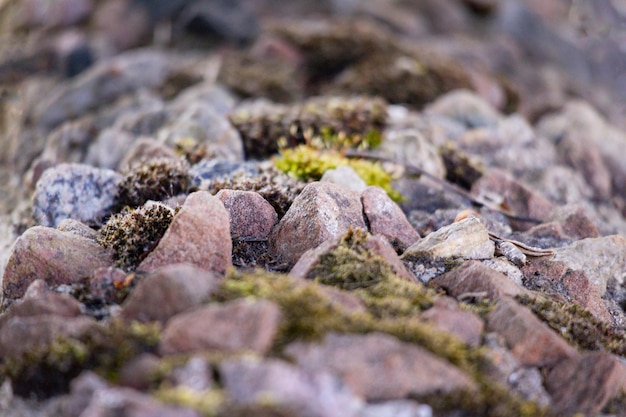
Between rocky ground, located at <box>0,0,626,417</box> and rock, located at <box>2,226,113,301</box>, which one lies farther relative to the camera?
rock, located at <box>2,226,113,301</box>

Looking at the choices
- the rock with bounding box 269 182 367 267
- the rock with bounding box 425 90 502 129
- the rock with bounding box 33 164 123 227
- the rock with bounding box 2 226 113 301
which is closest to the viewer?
the rock with bounding box 2 226 113 301

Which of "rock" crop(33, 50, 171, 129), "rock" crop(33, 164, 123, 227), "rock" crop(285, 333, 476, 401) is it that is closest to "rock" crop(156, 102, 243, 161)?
"rock" crop(33, 164, 123, 227)

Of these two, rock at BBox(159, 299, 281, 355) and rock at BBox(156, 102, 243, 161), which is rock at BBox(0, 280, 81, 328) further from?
rock at BBox(156, 102, 243, 161)

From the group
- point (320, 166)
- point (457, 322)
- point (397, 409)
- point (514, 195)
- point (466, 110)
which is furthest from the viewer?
point (466, 110)

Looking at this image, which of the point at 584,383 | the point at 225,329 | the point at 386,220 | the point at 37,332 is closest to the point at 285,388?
the point at 225,329

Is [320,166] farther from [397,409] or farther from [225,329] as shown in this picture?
[397,409]

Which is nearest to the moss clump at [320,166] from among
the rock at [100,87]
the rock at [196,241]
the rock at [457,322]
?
the rock at [196,241]

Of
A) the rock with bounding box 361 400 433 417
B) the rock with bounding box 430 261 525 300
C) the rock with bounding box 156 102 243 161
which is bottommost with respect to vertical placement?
the rock with bounding box 156 102 243 161
